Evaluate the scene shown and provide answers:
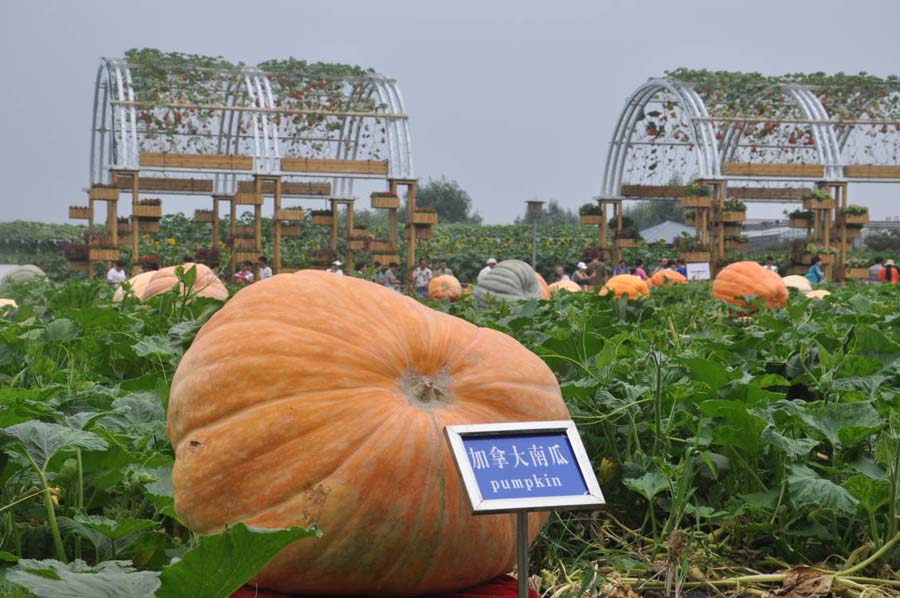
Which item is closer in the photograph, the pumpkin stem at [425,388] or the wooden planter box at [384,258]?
the pumpkin stem at [425,388]

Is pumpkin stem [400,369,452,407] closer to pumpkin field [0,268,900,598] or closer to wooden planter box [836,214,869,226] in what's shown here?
pumpkin field [0,268,900,598]

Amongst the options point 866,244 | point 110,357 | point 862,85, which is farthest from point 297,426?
point 866,244

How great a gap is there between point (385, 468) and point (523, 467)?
0.36 m

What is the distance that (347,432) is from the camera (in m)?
2.21

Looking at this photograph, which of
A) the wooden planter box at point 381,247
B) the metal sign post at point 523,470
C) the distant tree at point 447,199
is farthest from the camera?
the distant tree at point 447,199

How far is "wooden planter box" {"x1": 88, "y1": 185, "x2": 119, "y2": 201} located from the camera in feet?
→ 67.3

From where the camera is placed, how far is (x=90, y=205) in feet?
81.5

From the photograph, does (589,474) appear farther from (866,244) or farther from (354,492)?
(866,244)

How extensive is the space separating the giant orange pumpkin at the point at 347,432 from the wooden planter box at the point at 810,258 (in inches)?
834

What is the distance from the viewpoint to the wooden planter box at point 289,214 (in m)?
21.7

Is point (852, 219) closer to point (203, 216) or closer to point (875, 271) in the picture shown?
point (875, 271)

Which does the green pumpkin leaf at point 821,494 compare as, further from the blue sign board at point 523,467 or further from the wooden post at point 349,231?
the wooden post at point 349,231

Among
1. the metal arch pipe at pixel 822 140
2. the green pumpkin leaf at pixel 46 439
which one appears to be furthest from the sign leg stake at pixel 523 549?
the metal arch pipe at pixel 822 140

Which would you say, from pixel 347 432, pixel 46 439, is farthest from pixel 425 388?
pixel 46 439
